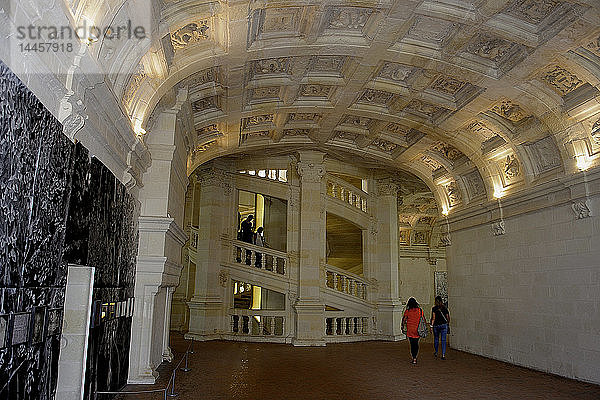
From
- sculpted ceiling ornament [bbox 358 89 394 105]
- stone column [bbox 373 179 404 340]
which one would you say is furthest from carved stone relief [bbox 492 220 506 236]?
stone column [bbox 373 179 404 340]

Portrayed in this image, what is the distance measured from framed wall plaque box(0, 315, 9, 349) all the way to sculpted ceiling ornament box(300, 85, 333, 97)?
8333 mm

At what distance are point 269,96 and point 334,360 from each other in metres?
6.26

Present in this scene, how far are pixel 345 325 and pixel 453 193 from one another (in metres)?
5.38

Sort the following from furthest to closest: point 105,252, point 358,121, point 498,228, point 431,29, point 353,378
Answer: point 358,121 → point 498,228 → point 353,378 → point 431,29 → point 105,252

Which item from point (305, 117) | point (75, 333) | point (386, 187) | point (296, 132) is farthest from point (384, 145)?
point (75, 333)

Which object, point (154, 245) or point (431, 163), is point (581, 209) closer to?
point (431, 163)

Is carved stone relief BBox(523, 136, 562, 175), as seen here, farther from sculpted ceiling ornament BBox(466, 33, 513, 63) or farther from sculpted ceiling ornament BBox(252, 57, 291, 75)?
sculpted ceiling ornament BBox(252, 57, 291, 75)

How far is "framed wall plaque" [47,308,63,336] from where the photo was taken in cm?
432

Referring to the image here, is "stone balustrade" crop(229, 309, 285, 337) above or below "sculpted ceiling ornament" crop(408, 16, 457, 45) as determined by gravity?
below

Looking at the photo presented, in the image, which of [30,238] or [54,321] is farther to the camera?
[54,321]

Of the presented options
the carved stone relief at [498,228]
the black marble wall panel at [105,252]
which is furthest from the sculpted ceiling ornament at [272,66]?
the carved stone relief at [498,228]

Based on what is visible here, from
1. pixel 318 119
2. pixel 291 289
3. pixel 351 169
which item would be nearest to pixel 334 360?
pixel 291 289

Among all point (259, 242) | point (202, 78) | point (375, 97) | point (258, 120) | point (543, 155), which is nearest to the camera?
point (202, 78)

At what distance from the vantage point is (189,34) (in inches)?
308
